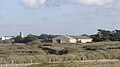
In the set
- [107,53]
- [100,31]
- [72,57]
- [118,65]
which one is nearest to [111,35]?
[100,31]

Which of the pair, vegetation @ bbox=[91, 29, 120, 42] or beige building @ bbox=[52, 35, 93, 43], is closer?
vegetation @ bbox=[91, 29, 120, 42]

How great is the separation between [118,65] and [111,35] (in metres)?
98.4

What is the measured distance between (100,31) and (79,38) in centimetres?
904

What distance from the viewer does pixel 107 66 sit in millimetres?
34312

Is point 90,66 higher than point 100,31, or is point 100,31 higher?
point 100,31

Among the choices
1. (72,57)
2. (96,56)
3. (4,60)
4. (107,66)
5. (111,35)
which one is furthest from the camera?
(111,35)

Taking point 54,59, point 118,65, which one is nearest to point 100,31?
point 54,59

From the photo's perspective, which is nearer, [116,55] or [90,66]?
[90,66]

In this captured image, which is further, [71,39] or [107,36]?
[71,39]

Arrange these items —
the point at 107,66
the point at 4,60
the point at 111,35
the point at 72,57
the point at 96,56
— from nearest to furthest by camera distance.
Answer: the point at 107,66, the point at 4,60, the point at 72,57, the point at 96,56, the point at 111,35

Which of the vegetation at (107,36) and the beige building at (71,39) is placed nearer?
the vegetation at (107,36)

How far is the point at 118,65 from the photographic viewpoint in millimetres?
34906

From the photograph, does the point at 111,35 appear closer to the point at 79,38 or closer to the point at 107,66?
the point at 79,38

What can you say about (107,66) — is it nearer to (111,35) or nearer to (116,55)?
(116,55)
